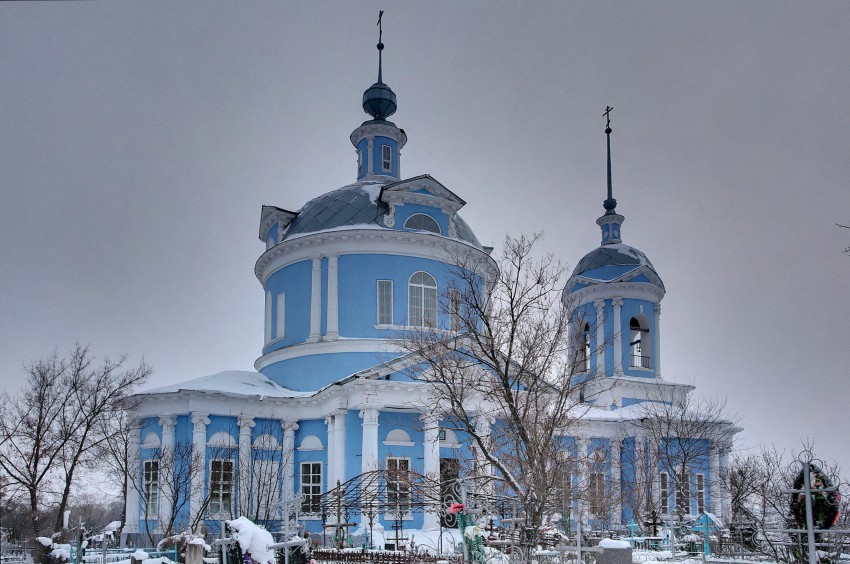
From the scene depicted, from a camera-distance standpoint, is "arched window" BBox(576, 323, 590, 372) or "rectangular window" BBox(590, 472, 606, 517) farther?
"arched window" BBox(576, 323, 590, 372)

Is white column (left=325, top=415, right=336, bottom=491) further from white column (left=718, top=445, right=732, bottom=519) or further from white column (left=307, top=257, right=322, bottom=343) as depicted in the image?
white column (left=718, top=445, right=732, bottom=519)

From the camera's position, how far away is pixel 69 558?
57.8 ft

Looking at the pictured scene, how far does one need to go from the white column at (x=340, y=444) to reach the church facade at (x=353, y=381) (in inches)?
1.9

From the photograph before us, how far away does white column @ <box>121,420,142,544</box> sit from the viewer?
90.8 ft

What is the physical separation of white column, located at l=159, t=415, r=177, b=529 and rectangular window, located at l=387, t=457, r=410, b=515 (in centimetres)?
658

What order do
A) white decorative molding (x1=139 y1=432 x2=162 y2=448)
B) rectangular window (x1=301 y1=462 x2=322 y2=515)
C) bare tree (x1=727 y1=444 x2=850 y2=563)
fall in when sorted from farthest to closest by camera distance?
rectangular window (x1=301 y1=462 x2=322 y2=515) < white decorative molding (x1=139 y1=432 x2=162 y2=448) < bare tree (x1=727 y1=444 x2=850 y2=563)

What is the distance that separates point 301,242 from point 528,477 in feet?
54.6

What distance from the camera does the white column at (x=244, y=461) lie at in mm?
27062

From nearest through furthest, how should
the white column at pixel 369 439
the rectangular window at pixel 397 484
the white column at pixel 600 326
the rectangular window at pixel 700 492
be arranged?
the rectangular window at pixel 397 484 → the white column at pixel 369 439 → the rectangular window at pixel 700 492 → the white column at pixel 600 326

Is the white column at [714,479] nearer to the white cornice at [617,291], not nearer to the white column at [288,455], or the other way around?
the white cornice at [617,291]

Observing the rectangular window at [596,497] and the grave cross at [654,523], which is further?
the grave cross at [654,523]

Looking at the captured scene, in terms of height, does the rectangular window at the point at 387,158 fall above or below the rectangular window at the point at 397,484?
above

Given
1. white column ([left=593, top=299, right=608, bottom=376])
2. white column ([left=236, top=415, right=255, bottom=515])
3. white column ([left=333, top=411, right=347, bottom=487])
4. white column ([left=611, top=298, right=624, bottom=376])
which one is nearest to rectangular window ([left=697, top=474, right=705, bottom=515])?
white column ([left=611, top=298, right=624, bottom=376])

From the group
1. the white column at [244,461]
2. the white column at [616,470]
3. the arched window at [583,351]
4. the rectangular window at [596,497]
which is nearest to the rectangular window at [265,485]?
the white column at [244,461]
